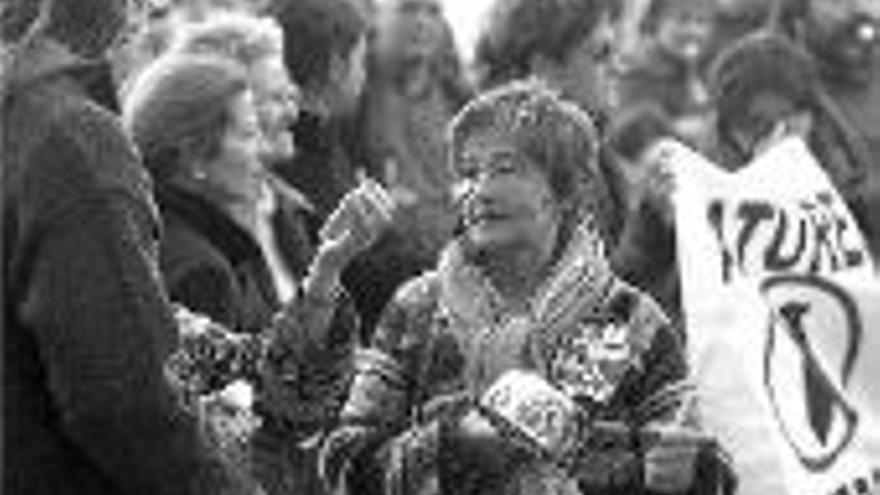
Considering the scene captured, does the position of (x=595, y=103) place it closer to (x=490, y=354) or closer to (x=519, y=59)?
(x=519, y=59)

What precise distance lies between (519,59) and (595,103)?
0.74ft

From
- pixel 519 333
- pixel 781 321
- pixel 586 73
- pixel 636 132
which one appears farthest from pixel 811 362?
pixel 636 132

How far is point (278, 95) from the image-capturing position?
24.1ft

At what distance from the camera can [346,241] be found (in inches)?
229

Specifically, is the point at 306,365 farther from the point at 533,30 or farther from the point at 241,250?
the point at 533,30

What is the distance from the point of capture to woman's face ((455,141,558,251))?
561cm

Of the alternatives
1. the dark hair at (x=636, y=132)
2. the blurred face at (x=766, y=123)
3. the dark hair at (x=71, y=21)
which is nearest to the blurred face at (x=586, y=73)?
the blurred face at (x=766, y=123)

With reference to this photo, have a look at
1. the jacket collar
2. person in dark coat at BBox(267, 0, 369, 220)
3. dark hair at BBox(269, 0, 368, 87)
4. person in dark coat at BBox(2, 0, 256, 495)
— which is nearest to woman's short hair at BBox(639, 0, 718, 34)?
person in dark coat at BBox(267, 0, 369, 220)

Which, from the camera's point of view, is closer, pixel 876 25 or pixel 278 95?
pixel 278 95

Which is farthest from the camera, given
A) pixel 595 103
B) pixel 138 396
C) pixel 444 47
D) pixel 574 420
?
pixel 444 47

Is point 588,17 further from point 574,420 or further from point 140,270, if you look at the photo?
point 140,270

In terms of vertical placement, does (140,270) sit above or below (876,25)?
above

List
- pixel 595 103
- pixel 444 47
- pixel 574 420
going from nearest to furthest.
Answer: pixel 574 420 < pixel 595 103 < pixel 444 47

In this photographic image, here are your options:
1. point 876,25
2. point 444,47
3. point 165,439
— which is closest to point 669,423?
point 165,439
